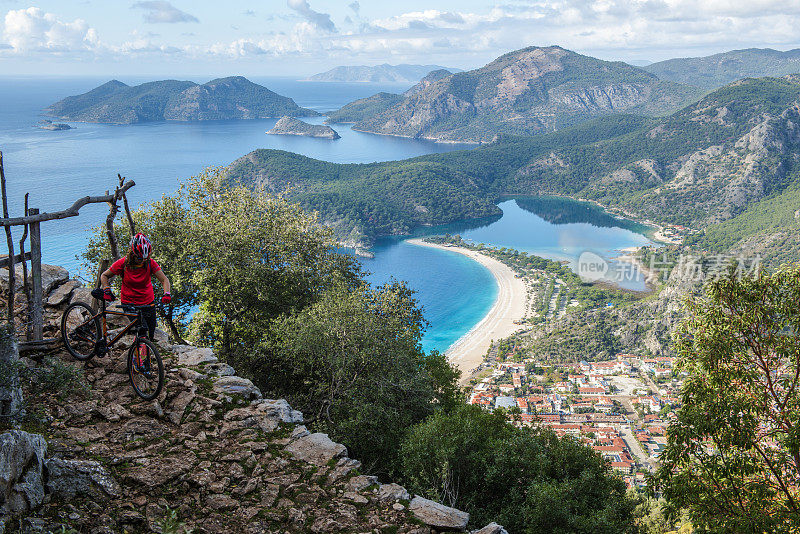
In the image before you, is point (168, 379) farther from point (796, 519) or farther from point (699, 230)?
point (699, 230)

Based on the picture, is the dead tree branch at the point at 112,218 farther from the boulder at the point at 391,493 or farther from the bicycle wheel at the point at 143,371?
the boulder at the point at 391,493

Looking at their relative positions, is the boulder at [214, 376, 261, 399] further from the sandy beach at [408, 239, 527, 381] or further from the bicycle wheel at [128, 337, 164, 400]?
the sandy beach at [408, 239, 527, 381]

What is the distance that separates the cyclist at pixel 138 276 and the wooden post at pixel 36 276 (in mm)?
893

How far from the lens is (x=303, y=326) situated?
37.9ft

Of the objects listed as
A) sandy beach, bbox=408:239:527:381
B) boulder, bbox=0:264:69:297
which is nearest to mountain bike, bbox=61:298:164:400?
boulder, bbox=0:264:69:297

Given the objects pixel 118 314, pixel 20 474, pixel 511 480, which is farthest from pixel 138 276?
pixel 511 480

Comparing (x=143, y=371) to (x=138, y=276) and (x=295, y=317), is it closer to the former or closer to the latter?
(x=138, y=276)

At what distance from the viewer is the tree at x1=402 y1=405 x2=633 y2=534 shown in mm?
9281

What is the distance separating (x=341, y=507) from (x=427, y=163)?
155258 mm

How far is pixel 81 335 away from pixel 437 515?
6.42 meters

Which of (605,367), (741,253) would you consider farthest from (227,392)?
(741,253)

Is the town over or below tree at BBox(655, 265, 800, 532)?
below

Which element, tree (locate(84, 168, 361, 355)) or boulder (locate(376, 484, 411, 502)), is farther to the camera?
tree (locate(84, 168, 361, 355))

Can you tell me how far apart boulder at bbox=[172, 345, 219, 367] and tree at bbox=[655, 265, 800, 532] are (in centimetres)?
822
